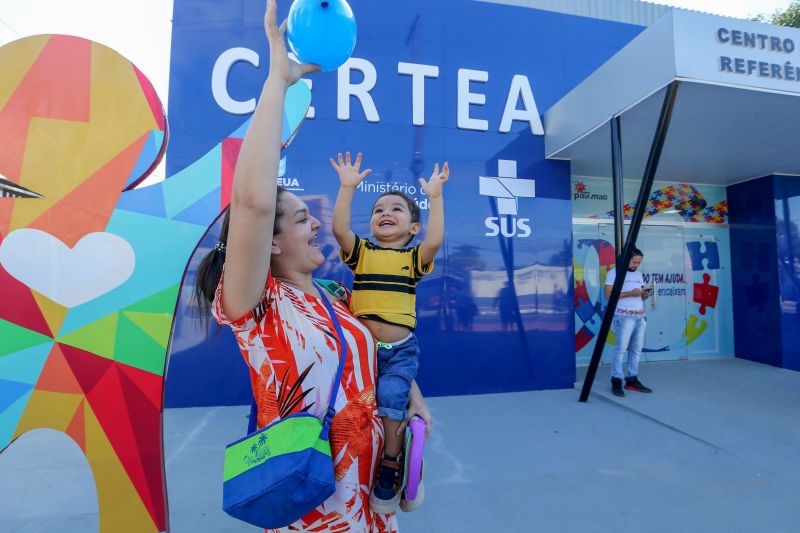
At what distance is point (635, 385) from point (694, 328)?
98.3 inches

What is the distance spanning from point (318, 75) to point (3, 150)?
3.33 metres

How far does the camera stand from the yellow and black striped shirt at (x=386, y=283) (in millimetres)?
1603

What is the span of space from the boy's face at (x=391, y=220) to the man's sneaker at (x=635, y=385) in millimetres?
4165

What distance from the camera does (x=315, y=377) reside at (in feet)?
3.41

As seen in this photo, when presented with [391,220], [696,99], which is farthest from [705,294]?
[391,220]

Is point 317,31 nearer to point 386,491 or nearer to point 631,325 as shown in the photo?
point 386,491

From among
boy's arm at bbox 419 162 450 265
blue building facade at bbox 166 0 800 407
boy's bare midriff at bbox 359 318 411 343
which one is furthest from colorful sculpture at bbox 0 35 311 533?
blue building facade at bbox 166 0 800 407

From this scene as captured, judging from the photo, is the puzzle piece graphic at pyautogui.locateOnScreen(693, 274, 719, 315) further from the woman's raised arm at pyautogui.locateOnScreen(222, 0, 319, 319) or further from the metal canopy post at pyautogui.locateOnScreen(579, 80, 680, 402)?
the woman's raised arm at pyautogui.locateOnScreen(222, 0, 319, 319)

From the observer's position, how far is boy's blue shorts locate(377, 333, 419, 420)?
1342mm

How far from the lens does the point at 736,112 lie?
12.0 feet

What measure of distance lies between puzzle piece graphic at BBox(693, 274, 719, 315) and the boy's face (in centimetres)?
641

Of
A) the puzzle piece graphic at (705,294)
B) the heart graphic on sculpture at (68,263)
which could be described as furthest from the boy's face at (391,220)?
the puzzle piece graphic at (705,294)

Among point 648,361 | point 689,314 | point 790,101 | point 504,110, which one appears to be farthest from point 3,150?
point 689,314

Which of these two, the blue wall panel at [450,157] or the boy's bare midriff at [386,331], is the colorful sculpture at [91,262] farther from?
the blue wall panel at [450,157]
